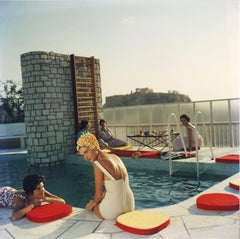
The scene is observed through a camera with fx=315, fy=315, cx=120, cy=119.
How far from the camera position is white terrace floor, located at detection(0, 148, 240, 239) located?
2.87 meters

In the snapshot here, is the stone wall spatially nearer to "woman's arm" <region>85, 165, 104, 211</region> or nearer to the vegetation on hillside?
"woman's arm" <region>85, 165, 104, 211</region>

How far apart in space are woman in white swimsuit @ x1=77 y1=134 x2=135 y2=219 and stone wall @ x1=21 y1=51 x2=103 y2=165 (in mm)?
5514

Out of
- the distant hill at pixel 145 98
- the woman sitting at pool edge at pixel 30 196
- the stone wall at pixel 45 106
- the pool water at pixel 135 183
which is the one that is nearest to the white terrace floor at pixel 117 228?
the woman sitting at pool edge at pixel 30 196

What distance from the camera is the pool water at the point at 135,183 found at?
4.96m

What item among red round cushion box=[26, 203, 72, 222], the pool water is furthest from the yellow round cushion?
the pool water

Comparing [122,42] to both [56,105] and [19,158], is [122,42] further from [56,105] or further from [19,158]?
[19,158]

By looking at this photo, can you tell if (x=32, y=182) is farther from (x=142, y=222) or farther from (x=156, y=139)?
(x=156, y=139)

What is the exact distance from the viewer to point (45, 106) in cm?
853

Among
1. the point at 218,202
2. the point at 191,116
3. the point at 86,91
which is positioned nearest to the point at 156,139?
the point at 191,116

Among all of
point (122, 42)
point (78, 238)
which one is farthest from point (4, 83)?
point (78, 238)

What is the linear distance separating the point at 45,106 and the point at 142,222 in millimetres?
6090

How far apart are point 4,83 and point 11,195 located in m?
11.6

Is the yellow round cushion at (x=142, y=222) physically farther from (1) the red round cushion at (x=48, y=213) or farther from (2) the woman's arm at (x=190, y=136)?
(2) the woman's arm at (x=190, y=136)

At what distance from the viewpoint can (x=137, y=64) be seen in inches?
A: 559
